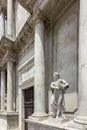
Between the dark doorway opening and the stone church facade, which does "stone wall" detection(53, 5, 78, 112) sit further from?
the dark doorway opening

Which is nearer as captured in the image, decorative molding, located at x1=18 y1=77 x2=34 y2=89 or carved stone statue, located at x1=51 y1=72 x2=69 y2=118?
carved stone statue, located at x1=51 y1=72 x2=69 y2=118

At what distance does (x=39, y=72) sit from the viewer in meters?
8.91

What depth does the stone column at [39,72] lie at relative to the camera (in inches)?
347

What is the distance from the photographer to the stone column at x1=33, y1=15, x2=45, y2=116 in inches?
347

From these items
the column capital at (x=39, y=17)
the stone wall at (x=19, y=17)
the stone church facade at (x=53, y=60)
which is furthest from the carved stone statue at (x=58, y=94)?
the stone wall at (x=19, y=17)

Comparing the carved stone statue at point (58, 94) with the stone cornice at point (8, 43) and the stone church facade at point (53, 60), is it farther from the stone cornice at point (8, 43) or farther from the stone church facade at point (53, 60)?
the stone cornice at point (8, 43)

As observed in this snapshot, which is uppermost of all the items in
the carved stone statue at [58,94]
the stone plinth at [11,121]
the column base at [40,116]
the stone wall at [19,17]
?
the stone wall at [19,17]

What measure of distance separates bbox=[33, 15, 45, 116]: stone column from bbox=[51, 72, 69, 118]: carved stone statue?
5.91ft

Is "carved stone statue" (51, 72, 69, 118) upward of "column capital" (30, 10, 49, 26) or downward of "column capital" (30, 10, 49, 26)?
downward

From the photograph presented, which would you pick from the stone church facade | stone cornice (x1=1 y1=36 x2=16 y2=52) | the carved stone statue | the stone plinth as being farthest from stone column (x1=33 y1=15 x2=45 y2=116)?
stone cornice (x1=1 y1=36 x2=16 y2=52)

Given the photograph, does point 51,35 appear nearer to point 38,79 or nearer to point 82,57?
point 38,79

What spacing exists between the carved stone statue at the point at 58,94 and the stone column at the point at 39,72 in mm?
1801

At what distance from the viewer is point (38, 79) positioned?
29.2 feet

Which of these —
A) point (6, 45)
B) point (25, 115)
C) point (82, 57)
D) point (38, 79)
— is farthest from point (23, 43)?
point (82, 57)
